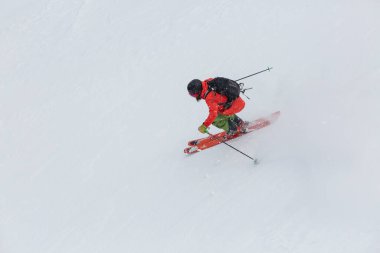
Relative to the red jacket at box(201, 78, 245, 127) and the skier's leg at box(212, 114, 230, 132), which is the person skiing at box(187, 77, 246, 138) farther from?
the skier's leg at box(212, 114, 230, 132)

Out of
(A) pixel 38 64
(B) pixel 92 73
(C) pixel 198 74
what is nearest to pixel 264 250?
(C) pixel 198 74

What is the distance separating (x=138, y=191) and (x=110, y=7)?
8141 mm

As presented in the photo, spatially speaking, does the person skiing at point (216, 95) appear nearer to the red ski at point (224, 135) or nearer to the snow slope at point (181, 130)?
the red ski at point (224, 135)

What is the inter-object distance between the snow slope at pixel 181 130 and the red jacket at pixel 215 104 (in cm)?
142

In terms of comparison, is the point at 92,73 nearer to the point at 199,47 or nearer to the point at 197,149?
the point at 199,47

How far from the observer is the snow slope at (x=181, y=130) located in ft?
27.6

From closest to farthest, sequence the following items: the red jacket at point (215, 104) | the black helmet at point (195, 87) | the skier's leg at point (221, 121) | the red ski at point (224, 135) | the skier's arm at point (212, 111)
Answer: the black helmet at point (195, 87) < the red jacket at point (215, 104) < the skier's arm at point (212, 111) < the skier's leg at point (221, 121) < the red ski at point (224, 135)

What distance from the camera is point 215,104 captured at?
809cm

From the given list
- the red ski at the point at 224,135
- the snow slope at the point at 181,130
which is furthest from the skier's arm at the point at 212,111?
the snow slope at the point at 181,130

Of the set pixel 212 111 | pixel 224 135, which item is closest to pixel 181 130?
pixel 224 135

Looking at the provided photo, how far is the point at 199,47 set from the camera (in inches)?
527

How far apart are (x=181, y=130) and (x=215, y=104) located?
3334 mm

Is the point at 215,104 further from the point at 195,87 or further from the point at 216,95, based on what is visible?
the point at 195,87

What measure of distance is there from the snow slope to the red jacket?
1.42 meters
